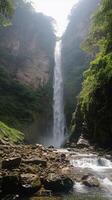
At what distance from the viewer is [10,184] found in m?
10.6

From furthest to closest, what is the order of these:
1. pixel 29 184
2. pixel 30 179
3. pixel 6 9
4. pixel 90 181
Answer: pixel 90 181
pixel 6 9
pixel 30 179
pixel 29 184

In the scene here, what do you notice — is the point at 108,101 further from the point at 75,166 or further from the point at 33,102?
the point at 33,102

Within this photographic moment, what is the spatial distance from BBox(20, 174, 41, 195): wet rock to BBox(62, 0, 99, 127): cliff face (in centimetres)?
3139

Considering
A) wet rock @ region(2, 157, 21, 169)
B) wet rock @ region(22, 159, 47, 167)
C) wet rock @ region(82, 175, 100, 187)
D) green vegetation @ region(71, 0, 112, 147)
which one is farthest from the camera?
green vegetation @ region(71, 0, 112, 147)

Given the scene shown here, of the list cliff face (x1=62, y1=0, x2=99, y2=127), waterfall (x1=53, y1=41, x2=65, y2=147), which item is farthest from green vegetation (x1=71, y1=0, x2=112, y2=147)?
cliff face (x1=62, y1=0, x2=99, y2=127)

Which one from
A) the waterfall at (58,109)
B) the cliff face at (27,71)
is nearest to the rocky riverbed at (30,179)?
the cliff face at (27,71)

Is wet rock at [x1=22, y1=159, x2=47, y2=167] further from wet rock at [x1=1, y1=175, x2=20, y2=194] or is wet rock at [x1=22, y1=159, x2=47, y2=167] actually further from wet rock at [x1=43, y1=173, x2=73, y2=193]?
wet rock at [x1=1, y1=175, x2=20, y2=194]

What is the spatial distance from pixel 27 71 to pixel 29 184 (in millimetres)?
40421

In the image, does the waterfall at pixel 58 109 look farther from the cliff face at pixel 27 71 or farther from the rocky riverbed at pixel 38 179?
the rocky riverbed at pixel 38 179

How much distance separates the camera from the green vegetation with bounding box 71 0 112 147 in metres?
23.7

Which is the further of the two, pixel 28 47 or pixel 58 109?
pixel 28 47

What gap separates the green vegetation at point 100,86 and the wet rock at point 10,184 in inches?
532

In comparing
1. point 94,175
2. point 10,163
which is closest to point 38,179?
point 10,163

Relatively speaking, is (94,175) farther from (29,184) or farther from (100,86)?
(100,86)
